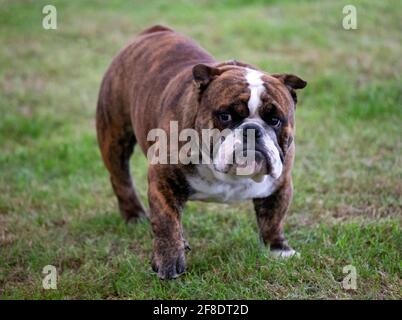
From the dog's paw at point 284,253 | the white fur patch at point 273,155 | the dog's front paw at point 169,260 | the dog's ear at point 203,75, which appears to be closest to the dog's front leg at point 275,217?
the dog's paw at point 284,253

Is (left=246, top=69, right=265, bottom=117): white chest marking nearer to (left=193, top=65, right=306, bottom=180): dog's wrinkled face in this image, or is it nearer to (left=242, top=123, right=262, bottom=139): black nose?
(left=193, top=65, right=306, bottom=180): dog's wrinkled face

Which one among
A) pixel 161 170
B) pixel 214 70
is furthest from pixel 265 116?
pixel 161 170

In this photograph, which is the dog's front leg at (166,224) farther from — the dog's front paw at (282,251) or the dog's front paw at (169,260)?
the dog's front paw at (282,251)

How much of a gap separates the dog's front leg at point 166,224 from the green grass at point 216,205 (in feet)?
0.42

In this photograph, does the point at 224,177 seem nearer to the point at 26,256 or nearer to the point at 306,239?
the point at 306,239

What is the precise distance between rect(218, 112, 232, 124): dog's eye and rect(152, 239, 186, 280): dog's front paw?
0.79m

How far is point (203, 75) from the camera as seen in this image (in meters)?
4.24

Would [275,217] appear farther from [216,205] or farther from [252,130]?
[216,205]

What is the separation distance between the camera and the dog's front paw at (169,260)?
429cm

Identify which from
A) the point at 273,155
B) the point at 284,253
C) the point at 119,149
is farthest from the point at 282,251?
the point at 119,149

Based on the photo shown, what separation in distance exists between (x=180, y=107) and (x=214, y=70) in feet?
1.16

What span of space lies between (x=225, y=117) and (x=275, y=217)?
934mm

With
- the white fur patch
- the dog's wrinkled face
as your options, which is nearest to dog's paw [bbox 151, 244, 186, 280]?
the dog's wrinkled face

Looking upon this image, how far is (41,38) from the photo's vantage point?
11.1 meters
